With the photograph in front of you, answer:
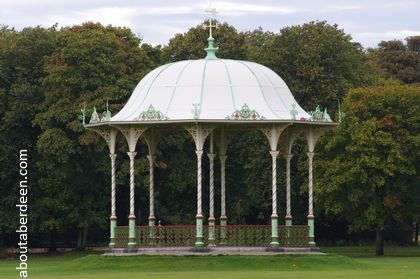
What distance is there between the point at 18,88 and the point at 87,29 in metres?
6.76

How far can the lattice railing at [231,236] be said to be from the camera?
59.6 m

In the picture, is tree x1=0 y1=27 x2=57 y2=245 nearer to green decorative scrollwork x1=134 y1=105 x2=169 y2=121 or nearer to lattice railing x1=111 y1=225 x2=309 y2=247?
lattice railing x1=111 y1=225 x2=309 y2=247

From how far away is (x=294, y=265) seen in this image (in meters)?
56.8

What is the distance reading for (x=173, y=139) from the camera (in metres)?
85.8

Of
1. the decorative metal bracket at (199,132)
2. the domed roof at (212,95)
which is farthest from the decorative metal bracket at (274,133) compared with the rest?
the decorative metal bracket at (199,132)

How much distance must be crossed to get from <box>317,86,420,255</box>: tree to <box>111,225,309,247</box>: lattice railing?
826 inches

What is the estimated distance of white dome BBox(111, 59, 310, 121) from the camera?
192 ft

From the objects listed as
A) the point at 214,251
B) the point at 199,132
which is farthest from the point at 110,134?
the point at 214,251

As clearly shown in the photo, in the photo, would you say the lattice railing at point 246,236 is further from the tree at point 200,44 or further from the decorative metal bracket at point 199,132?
the tree at point 200,44

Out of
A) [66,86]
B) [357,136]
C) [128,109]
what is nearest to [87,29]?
[66,86]

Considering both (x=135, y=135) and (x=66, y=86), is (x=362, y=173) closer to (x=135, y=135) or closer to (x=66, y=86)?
(x=66, y=86)

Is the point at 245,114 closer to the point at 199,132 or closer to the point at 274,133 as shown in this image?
the point at 274,133

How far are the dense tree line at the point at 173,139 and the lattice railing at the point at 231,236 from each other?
21.0 metres

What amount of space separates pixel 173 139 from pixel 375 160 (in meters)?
12.7
